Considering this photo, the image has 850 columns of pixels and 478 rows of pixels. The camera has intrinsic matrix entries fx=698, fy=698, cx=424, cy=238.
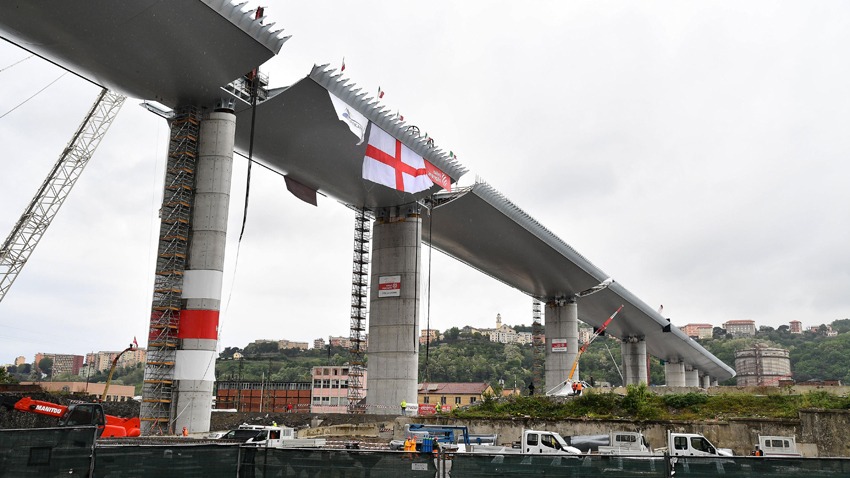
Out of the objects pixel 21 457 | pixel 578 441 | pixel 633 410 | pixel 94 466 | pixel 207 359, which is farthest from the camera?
pixel 633 410

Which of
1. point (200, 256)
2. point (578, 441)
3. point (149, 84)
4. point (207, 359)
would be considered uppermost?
point (149, 84)

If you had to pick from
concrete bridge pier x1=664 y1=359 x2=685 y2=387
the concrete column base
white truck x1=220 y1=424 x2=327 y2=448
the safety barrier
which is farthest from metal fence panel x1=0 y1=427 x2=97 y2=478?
the concrete column base

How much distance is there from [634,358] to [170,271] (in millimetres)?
107152

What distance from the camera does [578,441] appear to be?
106ft

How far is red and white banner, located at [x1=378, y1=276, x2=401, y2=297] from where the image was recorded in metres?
57.0

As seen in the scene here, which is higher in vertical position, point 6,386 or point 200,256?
point 200,256

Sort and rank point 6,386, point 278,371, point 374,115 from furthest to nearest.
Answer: point 278,371 → point 6,386 → point 374,115

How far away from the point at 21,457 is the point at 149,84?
2760 centimetres

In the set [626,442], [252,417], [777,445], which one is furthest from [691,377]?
[626,442]

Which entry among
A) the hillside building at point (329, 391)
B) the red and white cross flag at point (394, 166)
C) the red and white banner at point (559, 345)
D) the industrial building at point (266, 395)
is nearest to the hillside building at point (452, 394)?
the hillside building at point (329, 391)

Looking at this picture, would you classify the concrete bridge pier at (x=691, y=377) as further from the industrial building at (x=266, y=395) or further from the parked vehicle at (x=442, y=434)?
the parked vehicle at (x=442, y=434)

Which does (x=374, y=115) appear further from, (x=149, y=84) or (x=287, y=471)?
(x=287, y=471)

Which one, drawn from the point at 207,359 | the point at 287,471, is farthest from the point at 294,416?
the point at 287,471

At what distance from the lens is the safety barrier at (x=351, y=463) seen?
12883mm
